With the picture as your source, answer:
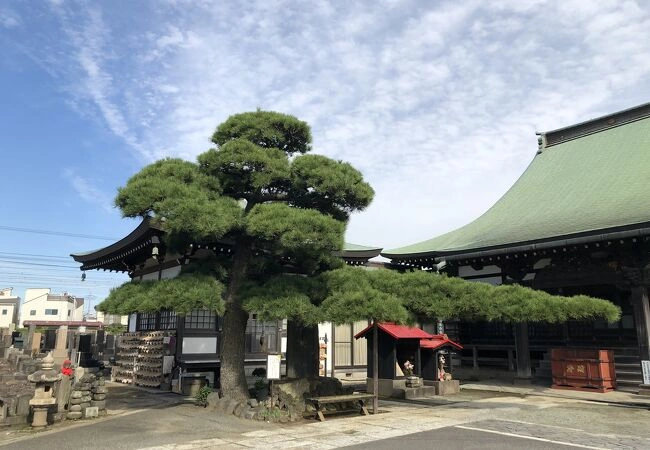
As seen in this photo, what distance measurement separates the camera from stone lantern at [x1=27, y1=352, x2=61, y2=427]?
9.91 metres

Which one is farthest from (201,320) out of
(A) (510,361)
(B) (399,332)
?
(A) (510,361)

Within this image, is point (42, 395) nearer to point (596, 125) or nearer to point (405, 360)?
point (405, 360)

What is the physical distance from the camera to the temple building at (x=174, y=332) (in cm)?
1520

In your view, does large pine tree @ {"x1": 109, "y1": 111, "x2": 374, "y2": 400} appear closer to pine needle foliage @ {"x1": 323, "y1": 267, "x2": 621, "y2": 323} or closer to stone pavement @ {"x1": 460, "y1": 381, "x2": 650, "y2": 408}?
pine needle foliage @ {"x1": 323, "y1": 267, "x2": 621, "y2": 323}

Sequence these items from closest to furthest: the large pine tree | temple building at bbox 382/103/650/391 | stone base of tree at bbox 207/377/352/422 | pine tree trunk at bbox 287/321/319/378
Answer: the large pine tree < stone base of tree at bbox 207/377/352/422 < pine tree trunk at bbox 287/321/319/378 < temple building at bbox 382/103/650/391

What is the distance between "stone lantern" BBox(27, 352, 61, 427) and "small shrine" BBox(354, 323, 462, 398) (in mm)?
7911

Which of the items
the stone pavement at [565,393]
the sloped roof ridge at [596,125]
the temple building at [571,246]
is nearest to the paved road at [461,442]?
the stone pavement at [565,393]

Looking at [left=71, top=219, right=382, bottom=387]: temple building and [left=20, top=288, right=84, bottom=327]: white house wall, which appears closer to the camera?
[left=71, top=219, right=382, bottom=387]: temple building

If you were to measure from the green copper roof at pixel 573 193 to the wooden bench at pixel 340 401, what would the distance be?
775 centimetres

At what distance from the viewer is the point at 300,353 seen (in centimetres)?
1261

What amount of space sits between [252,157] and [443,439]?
22.3ft

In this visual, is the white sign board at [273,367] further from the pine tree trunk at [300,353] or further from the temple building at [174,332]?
the temple building at [174,332]

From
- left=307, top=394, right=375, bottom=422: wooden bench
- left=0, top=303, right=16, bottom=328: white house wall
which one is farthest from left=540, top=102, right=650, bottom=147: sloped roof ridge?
left=0, top=303, right=16, bottom=328: white house wall

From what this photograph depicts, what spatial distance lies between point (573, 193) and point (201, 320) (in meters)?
14.4
